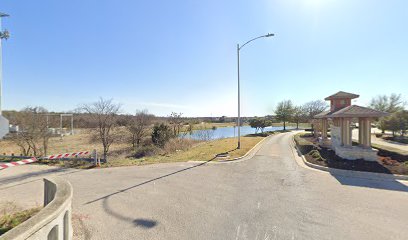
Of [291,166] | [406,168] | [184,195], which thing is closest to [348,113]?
[406,168]

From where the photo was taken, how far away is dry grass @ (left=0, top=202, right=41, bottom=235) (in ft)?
17.1

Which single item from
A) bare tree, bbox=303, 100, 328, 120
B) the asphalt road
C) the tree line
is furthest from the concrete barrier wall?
bare tree, bbox=303, 100, 328, 120

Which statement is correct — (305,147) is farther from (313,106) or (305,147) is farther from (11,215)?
(313,106)

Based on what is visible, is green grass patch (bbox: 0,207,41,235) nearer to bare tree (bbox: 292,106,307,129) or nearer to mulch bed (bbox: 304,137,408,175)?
mulch bed (bbox: 304,137,408,175)

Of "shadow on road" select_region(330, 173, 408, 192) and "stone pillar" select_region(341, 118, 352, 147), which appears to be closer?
"shadow on road" select_region(330, 173, 408, 192)

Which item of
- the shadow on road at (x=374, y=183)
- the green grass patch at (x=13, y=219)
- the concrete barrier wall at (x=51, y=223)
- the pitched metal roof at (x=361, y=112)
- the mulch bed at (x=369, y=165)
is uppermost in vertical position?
the pitched metal roof at (x=361, y=112)

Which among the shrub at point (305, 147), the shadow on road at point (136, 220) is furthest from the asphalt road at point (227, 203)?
the shrub at point (305, 147)

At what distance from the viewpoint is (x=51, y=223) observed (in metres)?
3.41

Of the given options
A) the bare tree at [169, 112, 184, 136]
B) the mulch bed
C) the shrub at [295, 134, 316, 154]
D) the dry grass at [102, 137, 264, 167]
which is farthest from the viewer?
the bare tree at [169, 112, 184, 136]

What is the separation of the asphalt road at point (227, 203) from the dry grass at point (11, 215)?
53cm

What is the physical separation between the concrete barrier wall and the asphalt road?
3.26 ft

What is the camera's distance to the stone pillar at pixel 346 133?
14172mm

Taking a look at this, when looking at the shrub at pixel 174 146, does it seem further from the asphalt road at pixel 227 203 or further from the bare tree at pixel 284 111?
Answer: the bare tree at pixel 284 111

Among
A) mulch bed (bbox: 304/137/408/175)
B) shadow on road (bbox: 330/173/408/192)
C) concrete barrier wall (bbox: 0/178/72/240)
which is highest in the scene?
concrete barrier wall (bbox: 0/178/72/240)
